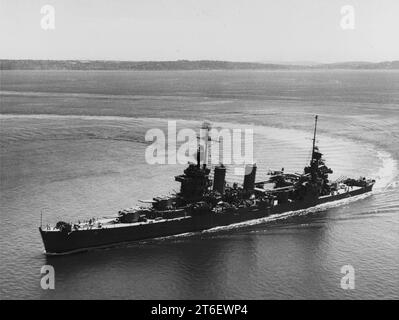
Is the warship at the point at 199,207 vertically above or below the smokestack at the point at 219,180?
below

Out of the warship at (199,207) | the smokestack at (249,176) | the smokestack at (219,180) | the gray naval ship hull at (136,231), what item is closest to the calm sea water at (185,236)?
the gray naval ship hull at (136,231)

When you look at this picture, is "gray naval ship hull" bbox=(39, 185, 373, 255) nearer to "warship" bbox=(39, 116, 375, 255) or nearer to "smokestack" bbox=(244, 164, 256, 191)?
"warship" bbox=(39, 116, 375, 255)

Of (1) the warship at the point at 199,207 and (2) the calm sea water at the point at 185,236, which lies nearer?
(2) the calm sea water at the point at 185,236

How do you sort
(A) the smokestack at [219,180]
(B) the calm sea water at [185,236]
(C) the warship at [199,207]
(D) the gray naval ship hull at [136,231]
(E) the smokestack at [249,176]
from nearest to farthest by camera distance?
(B) the calm sea water at [185,236]
(D) the gray naval ship hull at [136,231]
(C) the warship at [199,207]
(A) the smokestack at [219,180]
(E) the smokestack at [249,176]

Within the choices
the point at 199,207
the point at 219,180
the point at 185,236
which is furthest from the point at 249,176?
the point at 185,236

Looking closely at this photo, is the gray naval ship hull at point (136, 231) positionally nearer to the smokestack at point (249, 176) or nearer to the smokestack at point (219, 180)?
the smokestack at point (249, 176)

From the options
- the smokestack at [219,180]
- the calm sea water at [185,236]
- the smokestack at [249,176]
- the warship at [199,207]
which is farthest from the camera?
the smokestack at [249,176]
